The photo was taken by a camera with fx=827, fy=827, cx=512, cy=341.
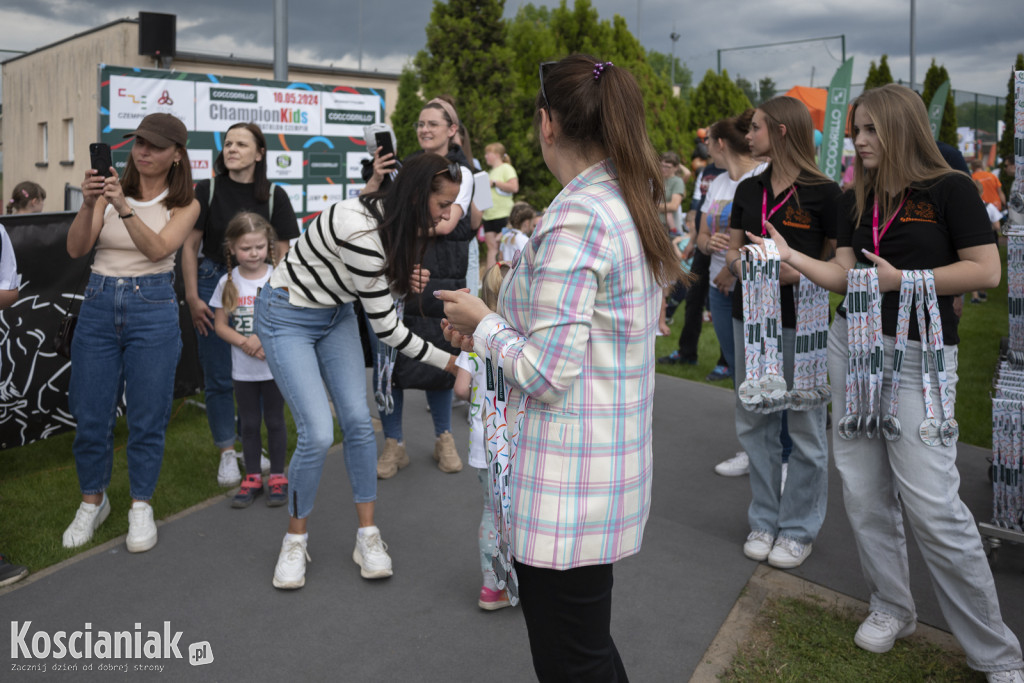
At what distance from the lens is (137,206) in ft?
13.2

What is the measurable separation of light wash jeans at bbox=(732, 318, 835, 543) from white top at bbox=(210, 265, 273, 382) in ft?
8.38

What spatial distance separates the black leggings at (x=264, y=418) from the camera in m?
4.63

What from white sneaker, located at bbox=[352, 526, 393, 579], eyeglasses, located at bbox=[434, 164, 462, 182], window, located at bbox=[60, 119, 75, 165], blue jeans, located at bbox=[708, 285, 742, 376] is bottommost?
A: white sneaker, located at bbox=[352, 526, 393, 579]

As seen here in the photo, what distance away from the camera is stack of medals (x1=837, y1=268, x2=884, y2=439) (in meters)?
3.01

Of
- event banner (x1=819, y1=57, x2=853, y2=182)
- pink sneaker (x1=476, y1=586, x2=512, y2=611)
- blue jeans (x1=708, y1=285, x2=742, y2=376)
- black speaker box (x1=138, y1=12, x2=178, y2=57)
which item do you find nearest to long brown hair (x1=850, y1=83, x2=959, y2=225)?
blue jeans (x1=708, y1=285, x2=742, y2=376)

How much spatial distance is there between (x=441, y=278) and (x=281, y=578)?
196cm

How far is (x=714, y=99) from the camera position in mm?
21844

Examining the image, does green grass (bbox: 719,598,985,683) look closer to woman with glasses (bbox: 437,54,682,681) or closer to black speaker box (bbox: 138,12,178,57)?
woman with glasses (bbox: 437,54,682,681)

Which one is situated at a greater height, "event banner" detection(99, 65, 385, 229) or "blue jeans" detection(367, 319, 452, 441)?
"event banner" detection(99, 65, 385, 229)

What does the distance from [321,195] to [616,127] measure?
7.44m

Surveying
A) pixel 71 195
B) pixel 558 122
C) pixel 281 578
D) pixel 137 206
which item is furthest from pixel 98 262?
pixel 71 195

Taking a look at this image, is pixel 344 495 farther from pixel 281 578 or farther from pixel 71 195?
pixel 71 195

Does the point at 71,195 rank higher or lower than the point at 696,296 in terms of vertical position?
higher

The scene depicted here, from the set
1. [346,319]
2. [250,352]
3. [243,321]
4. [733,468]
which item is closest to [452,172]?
[346,319]
